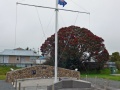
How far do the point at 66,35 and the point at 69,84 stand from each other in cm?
4408

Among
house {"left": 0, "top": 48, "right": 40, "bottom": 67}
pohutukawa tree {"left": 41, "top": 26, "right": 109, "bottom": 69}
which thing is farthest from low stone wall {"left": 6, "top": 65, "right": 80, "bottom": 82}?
house {"left": 0, "top": 48, "right": 40, "bottom": 67}

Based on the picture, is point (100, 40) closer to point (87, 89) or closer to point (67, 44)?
point (67, 44)

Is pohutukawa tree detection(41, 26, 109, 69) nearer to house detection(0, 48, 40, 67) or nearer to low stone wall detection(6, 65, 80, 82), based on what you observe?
house detection(0, 48, 40, 67)

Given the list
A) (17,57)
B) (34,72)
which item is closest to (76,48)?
(34,72)

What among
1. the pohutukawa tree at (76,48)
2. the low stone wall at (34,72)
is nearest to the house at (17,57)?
the pohutukawa tree at (76,48)

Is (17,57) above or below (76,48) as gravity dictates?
below

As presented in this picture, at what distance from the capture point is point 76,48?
64.6 meters

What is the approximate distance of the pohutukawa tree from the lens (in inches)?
2522

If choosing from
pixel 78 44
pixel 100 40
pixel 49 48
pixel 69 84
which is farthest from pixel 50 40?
pixel 69 84

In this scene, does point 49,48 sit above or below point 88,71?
above

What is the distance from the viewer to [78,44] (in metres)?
64.8

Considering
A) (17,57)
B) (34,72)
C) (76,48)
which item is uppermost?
(76,48)

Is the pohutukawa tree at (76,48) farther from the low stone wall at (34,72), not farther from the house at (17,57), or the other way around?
the low stone wall at (34,72)

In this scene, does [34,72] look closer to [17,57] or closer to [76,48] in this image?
[76,48]
